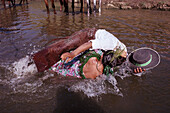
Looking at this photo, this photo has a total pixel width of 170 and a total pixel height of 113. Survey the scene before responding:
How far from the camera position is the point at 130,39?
5.56m

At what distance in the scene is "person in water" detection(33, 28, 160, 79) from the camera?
7.66 ft

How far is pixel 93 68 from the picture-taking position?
268cm

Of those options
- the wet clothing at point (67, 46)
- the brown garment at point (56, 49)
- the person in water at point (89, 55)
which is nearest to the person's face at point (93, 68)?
the person in water at point (89, 55)

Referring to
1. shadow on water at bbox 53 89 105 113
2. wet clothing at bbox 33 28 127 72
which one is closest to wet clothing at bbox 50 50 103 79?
wet clothing at bbox 33 28 127 72

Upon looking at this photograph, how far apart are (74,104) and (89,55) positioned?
102 cm

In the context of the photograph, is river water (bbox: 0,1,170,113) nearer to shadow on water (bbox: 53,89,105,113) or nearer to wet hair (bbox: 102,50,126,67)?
shadow on water (bbox: 53,89,105,113)

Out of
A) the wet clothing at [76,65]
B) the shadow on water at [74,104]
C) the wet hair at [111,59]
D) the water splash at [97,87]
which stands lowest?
the shadow on water at [74,104]

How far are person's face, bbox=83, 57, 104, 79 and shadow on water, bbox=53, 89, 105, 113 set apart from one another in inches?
20.1

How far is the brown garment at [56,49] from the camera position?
8.63ft

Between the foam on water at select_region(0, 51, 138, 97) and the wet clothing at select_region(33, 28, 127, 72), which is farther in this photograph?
the foam on water at select_region(0, 51, 138, 97)

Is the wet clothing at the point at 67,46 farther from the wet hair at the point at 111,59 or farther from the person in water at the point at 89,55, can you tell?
the wet hair at the point at 111,59

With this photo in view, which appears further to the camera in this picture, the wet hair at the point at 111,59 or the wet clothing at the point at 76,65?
the wet clothing at the point at 76,65

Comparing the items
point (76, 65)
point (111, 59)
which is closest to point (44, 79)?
point (76, 65)

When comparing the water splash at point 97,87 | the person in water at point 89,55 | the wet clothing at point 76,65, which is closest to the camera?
the person in water at point 89,55
